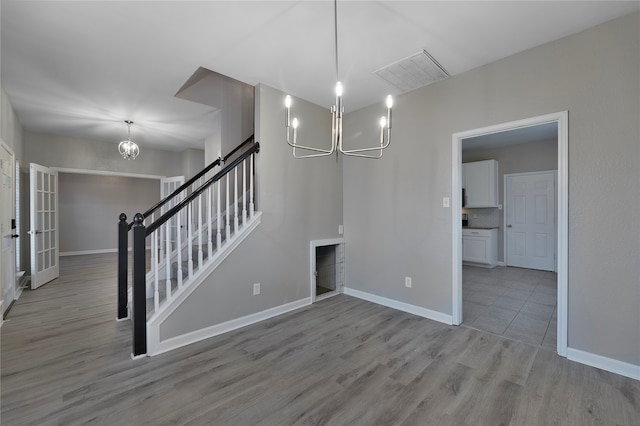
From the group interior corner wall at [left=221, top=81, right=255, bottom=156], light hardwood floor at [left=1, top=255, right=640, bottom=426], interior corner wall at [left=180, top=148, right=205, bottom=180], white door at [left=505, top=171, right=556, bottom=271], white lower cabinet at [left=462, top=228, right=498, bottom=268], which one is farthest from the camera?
interior corner wall at [left=180, top=148, right=205, bottom=180]

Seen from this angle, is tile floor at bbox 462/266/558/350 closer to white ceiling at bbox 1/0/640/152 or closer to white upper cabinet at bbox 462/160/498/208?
white upper cabinet at bbox 462/160/498/208

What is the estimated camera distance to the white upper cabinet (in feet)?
19.7

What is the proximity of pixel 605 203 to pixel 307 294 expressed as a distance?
3041mm

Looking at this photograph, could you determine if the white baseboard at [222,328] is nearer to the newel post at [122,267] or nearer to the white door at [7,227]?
the newel post at [122,267]

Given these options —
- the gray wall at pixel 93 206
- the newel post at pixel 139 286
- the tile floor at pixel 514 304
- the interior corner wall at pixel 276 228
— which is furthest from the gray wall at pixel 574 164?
the gray wall at pixel 93 206

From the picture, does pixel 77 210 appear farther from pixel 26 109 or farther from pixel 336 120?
pixel 336 120

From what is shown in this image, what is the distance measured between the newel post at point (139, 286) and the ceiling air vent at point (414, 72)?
2734 mm

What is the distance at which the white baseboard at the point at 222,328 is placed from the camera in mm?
2414

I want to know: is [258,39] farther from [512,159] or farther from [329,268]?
[512,159]

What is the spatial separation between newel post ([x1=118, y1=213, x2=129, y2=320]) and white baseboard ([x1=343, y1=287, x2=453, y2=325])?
277cm

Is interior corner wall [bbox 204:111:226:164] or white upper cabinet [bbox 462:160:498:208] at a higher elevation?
interior corner wall [bbox 204:111:226:164]

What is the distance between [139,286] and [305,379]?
→ 5.02ft

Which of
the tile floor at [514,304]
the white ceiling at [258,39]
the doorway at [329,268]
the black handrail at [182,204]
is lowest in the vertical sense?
the tile floor at [514,304]

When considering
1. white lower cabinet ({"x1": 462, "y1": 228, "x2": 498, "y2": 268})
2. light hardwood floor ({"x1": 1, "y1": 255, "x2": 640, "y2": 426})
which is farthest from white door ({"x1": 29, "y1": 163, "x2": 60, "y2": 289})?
white lower cabinet ({"x1": 462, "y1": 228, "x2": 498, "y2": 268})
